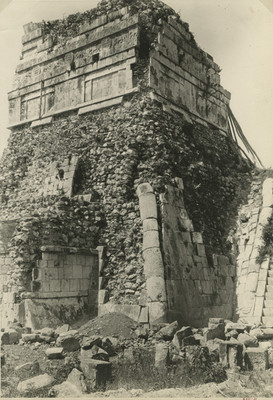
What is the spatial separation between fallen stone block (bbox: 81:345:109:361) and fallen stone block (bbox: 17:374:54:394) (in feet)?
2.90

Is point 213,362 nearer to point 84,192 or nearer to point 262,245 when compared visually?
point 262,245

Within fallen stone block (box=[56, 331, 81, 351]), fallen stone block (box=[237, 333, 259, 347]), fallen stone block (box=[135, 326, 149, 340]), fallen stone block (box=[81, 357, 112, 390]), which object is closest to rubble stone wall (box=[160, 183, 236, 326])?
fallen stone block (box=[135, 326, 149, 340])

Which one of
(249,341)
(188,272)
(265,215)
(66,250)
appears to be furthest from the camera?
(265,215)

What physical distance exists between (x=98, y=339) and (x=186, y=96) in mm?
Result: 9525

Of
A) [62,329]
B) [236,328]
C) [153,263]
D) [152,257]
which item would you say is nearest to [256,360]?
[236,328]

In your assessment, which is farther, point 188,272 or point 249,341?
point 188,272

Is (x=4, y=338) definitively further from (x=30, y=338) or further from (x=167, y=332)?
(x=167, y=332)

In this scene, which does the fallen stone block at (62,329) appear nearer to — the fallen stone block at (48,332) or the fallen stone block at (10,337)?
the fallen stone block at (48,332)

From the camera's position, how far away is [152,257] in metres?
12.3

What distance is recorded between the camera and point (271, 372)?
383 inches

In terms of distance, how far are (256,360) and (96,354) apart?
3.18 m

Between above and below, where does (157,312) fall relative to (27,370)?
above

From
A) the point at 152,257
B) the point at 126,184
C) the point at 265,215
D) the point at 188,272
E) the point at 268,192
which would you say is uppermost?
the point at 268,192

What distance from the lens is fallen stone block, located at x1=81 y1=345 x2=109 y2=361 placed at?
9.39 m
